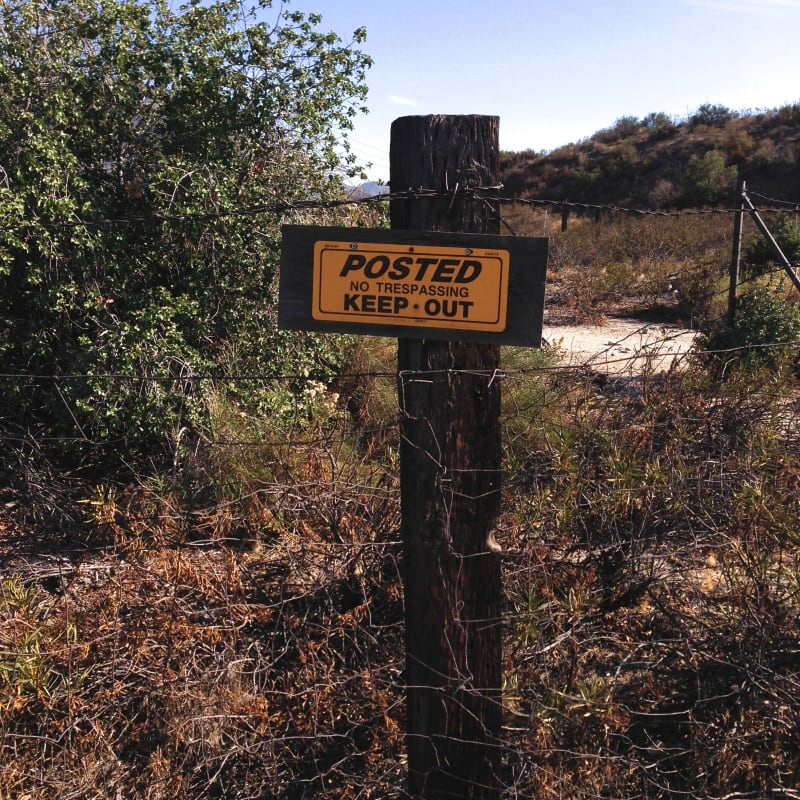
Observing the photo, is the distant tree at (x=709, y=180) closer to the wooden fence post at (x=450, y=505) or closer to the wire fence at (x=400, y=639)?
the wire fence at (x=400, y=639)

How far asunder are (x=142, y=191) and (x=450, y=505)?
4.41 meters

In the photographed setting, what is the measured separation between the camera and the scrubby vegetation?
9.54ft

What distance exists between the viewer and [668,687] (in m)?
3.05

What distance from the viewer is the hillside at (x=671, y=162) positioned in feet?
88.7

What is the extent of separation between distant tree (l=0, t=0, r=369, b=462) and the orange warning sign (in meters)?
3.28

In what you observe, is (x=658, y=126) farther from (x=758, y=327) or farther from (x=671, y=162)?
(x=758, y=327)

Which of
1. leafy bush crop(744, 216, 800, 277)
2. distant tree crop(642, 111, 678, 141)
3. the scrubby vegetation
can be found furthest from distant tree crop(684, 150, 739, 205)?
the scrubby vegetation

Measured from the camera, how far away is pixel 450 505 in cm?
238

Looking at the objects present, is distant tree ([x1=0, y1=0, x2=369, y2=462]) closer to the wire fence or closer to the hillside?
the wire fence

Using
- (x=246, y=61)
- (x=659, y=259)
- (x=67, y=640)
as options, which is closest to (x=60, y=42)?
(x=246, y=61)

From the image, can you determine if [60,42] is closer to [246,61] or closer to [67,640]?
[246,61]

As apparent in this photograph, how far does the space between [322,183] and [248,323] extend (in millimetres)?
1404

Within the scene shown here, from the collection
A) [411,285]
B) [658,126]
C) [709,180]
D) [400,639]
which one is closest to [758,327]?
[400,639]

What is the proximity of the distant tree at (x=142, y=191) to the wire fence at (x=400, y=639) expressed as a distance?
1431mm
